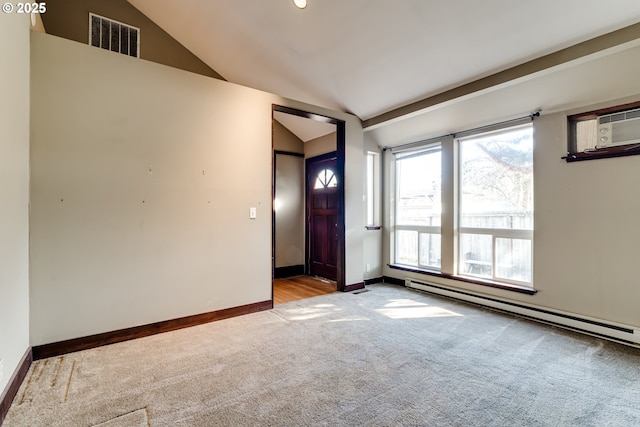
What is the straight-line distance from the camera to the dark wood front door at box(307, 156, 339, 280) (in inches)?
210

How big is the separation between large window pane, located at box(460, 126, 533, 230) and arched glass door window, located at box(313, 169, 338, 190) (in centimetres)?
211

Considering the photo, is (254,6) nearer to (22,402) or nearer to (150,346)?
(150,346)

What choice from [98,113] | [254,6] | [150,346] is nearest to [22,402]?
[150,346]

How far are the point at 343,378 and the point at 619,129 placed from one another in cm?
342

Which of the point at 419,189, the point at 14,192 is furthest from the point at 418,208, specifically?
the point at 14,192

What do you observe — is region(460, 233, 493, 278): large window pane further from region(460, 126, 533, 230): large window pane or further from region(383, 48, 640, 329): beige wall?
region(383, 48, 640, 329): beige wall

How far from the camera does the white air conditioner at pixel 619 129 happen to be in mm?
2758

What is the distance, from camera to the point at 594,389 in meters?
2.01

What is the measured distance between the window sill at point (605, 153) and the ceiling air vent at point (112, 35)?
5.16m

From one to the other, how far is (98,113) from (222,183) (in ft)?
4.11

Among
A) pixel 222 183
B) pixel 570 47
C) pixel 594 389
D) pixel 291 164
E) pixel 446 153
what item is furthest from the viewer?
pixel 291 164

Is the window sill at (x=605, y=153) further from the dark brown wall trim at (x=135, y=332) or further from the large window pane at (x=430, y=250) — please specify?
the dark brown wall trim at (x=135, y=332)

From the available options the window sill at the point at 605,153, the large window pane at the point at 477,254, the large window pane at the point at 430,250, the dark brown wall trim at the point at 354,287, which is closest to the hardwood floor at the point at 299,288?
the dark brown wall trim at the point at 354,287

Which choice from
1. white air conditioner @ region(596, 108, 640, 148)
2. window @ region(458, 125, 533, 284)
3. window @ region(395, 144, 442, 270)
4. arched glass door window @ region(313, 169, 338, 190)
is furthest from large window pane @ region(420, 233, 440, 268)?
white air conditioner @ region(596, 108, 640, 148)
